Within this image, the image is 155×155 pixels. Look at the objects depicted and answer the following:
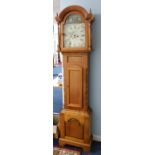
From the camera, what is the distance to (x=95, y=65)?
204 cm

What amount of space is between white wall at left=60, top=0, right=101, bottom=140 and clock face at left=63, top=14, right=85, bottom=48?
0.65 feet

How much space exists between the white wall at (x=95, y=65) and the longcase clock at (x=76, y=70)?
198mm

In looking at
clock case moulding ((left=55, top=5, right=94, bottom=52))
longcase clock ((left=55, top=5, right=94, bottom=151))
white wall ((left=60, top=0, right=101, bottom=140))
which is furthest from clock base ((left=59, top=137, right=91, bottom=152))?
clock case moulding ((left=55, top=5, right=94, bottom=52))

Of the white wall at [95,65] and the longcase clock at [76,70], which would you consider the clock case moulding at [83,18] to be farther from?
the white wall at [95,65]

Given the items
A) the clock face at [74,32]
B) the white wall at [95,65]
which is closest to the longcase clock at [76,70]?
the clock face at [74,32]

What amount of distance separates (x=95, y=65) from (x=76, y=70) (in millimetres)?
302

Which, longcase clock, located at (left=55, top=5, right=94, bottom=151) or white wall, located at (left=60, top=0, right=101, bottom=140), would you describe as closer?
longcase clock, located at (left=55, top=5, right=94, bottom=151)

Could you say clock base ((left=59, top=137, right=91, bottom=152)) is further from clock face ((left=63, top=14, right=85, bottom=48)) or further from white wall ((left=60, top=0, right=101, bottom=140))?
clock face ((left=63, top=14, right=85, bottom=48))

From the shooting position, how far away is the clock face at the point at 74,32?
1.85 metres

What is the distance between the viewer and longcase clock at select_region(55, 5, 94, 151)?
6.04ft
